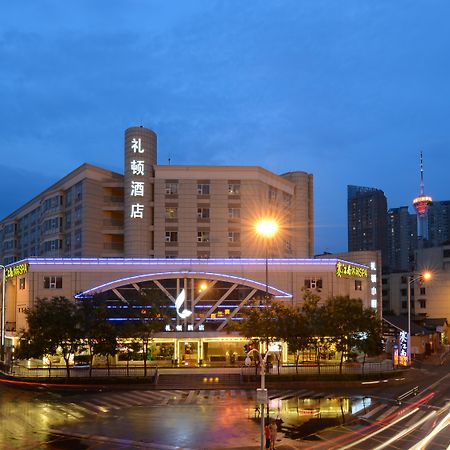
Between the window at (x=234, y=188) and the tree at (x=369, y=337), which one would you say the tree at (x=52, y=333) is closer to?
the tree at (x=369, y=337)

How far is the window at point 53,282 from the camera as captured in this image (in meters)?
68.6

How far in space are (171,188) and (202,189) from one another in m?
4.41

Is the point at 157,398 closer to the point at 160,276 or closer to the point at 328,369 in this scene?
the point at 328,369

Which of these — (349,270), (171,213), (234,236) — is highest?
(171,213)

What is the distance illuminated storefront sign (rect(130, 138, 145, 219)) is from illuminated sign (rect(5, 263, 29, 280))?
16546mm

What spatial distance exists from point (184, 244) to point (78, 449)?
181ft

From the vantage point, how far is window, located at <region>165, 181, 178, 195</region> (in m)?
83.1

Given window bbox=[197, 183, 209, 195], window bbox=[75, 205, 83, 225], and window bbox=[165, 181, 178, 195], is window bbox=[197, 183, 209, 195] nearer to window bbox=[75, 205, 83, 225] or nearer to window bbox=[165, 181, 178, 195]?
window bbox=[165, 181, 178, 195]

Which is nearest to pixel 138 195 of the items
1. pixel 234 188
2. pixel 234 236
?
pixel 234 188

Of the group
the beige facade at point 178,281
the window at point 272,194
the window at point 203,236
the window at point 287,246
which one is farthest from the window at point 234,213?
the beige facade at point 178,281

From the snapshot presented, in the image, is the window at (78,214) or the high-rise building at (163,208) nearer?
the high-rise building at (163,208)

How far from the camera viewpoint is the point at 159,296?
63375mm

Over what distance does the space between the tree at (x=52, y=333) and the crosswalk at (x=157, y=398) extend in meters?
8.07

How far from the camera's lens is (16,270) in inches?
2869
